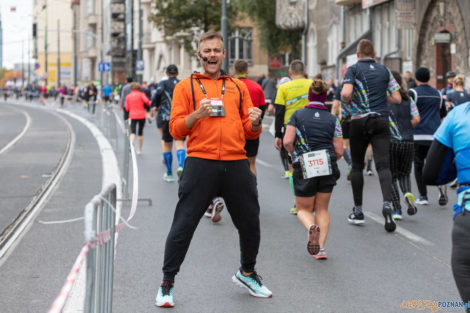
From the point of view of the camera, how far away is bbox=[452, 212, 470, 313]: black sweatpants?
365 centimetres

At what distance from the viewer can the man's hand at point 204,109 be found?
17.0ft

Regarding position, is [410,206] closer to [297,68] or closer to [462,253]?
[297,68]

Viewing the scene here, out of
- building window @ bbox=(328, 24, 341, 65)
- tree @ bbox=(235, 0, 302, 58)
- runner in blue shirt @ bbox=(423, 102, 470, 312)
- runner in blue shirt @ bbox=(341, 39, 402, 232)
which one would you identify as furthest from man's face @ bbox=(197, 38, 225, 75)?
tree @ bbox=(235, 0, 302, 58)

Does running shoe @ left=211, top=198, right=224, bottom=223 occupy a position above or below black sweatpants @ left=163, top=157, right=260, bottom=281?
below

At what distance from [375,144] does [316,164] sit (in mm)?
1644

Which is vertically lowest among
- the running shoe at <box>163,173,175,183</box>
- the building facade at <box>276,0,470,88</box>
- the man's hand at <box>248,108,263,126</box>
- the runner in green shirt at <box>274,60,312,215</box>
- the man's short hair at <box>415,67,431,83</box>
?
the running shoe at <box>163,173,175,183</box>

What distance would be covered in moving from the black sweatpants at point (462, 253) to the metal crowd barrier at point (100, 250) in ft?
5.13

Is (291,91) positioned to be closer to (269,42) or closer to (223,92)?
(223,92)

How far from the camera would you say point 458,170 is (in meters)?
3.74

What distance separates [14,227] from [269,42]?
4127 cm

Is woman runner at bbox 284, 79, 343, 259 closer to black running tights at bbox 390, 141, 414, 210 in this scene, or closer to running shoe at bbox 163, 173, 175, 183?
black running tights at bbox 390, 141, 414, 210

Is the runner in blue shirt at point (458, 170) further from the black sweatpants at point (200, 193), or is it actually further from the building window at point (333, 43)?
the building window at point (333, 43)

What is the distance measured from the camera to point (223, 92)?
546cm

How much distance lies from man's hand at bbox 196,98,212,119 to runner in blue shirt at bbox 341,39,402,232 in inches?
138
